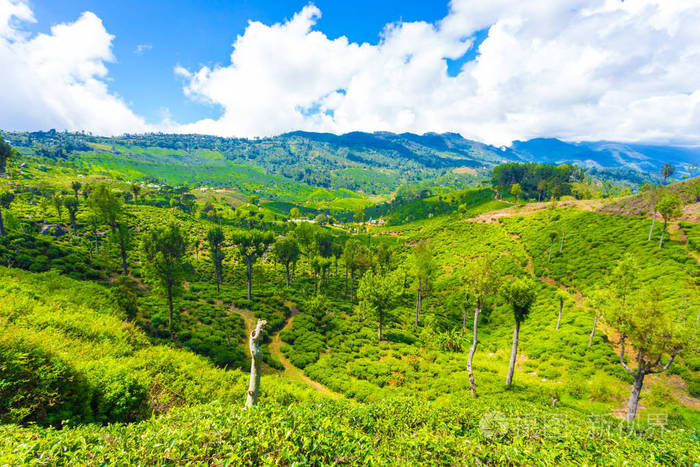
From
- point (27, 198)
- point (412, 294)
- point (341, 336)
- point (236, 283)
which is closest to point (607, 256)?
point (412, 294)

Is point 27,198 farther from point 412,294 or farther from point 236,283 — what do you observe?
point 412,294

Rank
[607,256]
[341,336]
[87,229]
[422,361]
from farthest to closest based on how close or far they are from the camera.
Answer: [87,229] → [607,256] → [341,336] → [422,361]

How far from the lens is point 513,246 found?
200 feet

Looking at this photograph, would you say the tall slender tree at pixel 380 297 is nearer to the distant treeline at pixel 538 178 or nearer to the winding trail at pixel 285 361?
the winding trail at pixel 285 361

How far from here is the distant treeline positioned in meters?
132

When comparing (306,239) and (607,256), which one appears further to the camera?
(306,239)

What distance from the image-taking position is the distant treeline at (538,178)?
132 metres

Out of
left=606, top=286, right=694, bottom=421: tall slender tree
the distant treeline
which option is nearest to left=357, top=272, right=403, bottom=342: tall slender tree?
left=606, top=286, right=694, bottom=421: tall slender tree

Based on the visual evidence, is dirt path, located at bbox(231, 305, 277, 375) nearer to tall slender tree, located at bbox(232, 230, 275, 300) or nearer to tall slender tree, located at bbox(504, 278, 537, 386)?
tall slender tree, located at bbox(232, 230, 275, 300)

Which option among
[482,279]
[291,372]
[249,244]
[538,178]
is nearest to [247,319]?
[291,372]

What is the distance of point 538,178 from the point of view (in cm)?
14662

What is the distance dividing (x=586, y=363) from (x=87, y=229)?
105 metres

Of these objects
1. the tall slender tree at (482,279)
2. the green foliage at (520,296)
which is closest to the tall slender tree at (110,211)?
the tall slender tree at (482,279)

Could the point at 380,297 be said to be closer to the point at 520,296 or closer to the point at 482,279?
the point at 482,279
